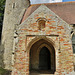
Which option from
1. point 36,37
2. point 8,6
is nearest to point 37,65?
point 36,37

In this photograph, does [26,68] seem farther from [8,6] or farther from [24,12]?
[8,6]

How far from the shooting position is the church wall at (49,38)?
7.20 metres

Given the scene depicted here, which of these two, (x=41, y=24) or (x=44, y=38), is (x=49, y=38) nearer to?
(x=44, y=38)

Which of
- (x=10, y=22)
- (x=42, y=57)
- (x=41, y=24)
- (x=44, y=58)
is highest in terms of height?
(x=10, y=22)

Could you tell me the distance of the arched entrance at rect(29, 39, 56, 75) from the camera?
1019 cm

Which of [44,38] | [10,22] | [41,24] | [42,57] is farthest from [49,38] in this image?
[10,22]

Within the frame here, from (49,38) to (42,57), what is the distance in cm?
443

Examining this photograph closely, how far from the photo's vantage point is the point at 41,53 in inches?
449

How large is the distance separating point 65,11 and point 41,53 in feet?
18.7

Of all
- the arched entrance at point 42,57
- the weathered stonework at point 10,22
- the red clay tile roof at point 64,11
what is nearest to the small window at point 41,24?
the arched entrance at point 42,57

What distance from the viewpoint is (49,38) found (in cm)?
759

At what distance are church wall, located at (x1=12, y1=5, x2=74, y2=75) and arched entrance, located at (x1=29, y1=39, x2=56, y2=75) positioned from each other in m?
2.50

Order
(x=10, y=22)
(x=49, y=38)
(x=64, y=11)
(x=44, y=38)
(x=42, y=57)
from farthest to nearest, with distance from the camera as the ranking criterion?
(x=10, y=22)
(x=64, y=11)
(x=42, y=57)
(x=44, y=38)
(x=49, y=38)

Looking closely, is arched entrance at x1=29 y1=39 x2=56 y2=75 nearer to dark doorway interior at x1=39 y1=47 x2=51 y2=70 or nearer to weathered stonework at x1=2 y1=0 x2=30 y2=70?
dark doorway interior at x1=39 y1=47 x2=51 y2=70
